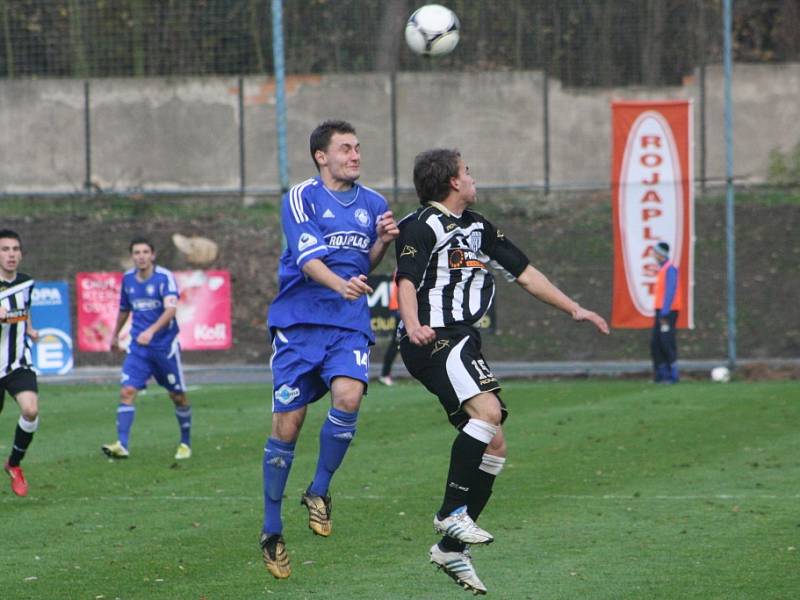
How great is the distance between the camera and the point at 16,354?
1161 centimetres

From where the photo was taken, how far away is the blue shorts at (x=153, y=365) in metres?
14.0

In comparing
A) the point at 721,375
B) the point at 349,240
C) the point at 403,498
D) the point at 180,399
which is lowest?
the point at 721,375

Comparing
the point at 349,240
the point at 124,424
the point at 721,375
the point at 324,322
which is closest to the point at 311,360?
the point at 324,322

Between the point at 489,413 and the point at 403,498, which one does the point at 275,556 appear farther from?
the point at 403,498

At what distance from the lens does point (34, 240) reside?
26578 mm

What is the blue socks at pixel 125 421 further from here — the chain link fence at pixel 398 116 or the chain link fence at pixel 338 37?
the chain link fence at pixel 338 37

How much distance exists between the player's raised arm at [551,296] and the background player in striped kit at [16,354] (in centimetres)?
529

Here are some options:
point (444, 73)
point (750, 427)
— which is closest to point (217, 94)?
point (444, 73)

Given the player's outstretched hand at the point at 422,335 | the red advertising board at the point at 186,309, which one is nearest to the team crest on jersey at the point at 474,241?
the player's outstretched hand at the point at 422,335

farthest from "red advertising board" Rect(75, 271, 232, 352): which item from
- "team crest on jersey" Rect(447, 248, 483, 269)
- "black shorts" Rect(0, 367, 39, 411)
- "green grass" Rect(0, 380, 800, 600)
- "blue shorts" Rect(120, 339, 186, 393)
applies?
"team crest on jersey" Rect(447, 248, 483, 269)

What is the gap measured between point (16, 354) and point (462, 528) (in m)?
5.71

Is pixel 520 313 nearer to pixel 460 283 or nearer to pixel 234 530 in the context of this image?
pixel 234 530

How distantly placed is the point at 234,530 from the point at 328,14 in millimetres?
16726

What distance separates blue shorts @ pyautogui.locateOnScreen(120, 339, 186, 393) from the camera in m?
14.0
